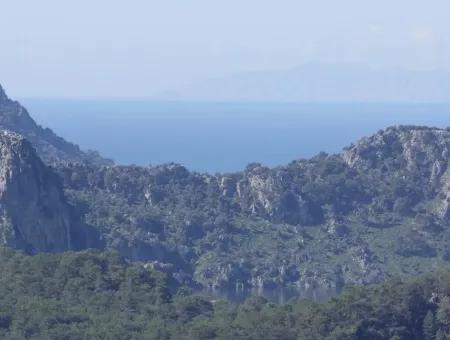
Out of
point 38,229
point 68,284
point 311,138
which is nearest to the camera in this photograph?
point 68,284

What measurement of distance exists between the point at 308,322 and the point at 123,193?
135ft

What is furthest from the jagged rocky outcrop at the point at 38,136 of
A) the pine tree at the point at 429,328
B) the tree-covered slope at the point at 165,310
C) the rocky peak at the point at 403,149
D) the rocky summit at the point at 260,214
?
the pine tree at the point at 429,328

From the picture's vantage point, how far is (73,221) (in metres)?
71.0

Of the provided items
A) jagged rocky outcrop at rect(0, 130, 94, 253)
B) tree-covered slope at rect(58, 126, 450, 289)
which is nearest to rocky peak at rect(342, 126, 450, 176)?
tree-covered slope at rect(58, 126, 450, 289)

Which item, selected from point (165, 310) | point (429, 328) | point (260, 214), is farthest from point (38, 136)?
point (429, 328)

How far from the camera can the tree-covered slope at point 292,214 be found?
242ft

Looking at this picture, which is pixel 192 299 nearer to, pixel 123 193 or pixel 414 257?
pixel 414 257

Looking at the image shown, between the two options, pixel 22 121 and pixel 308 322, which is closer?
pixel 308 322

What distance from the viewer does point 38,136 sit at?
10769cm

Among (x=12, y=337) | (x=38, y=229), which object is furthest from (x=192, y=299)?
(x=38, y=229)

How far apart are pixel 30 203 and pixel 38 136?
39495 mm

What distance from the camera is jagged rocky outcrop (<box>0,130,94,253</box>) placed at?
2662 inches

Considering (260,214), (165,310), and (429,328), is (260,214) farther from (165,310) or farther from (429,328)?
(429,328)

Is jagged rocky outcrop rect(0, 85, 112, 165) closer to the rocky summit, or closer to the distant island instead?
the distant island
